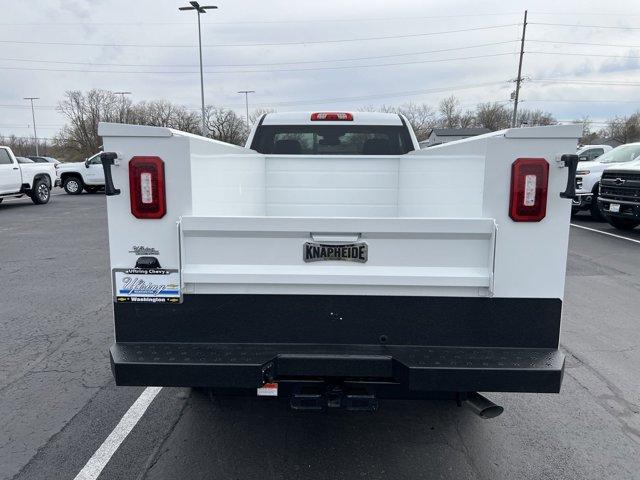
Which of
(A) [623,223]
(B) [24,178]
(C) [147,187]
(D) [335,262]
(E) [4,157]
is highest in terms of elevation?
(E) [4,157]

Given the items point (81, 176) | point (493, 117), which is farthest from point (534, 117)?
point (81, 176)

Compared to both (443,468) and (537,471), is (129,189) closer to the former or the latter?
(443,468)

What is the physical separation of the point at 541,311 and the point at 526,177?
0.69m

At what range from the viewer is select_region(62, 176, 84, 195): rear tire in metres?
24.8

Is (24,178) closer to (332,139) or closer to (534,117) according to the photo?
(332,139)

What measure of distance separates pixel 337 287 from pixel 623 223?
12.3m

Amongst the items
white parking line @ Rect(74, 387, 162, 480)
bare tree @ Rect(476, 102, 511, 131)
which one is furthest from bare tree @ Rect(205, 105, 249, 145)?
white parking line @ Rect(74, 387, 162, 480)

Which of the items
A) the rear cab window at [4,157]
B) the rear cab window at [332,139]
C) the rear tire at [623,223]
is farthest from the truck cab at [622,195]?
the rear cab window at [4,157]

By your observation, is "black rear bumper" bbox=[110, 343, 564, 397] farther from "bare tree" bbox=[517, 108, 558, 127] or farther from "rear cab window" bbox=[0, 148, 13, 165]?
"bare tree" bbox=[517, 108, 558, 127]

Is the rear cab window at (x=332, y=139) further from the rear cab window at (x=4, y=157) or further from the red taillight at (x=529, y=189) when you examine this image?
the rear cab window at (x=4, y=157)

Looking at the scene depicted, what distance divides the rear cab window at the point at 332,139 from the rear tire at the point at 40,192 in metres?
16.5

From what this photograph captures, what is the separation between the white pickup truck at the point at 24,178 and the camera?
17.0 meters

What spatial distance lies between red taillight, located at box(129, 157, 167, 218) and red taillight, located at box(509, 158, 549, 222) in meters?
1.76

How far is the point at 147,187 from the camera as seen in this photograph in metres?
2.59
